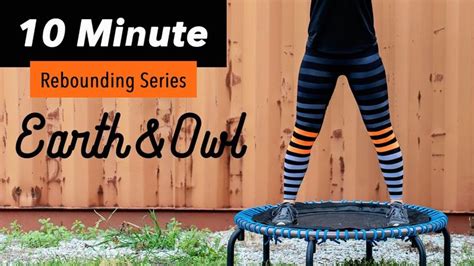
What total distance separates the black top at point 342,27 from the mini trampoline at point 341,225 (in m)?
0.93

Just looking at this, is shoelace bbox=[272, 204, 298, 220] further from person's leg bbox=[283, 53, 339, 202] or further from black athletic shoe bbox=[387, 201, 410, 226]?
black athletic shoe bbox=[387, 201, 410, 226]

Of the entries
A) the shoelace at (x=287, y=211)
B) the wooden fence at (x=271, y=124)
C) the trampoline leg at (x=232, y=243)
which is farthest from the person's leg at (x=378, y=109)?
the wooden fence at (x=271, y=124)

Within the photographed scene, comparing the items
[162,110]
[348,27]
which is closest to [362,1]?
[348,27]

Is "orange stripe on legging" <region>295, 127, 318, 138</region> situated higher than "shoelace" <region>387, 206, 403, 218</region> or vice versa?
"orange stripe on legging" <region>295, 127, 318, 138</region>

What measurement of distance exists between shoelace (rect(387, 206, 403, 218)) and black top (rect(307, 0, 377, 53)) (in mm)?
865

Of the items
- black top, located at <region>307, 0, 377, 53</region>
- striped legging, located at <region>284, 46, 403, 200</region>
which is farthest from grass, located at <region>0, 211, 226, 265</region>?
black top, located at <region>307, 0, 377, 53</region>

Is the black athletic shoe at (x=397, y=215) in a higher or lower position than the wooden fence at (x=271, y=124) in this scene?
lower

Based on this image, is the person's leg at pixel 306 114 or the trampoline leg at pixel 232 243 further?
the person's leg at pixel 306 114

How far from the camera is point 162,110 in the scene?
6266 mm

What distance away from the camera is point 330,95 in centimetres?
465

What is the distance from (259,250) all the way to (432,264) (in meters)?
1.14

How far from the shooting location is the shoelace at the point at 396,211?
4.51 metres

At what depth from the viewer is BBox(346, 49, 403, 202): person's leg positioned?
15.1 feet

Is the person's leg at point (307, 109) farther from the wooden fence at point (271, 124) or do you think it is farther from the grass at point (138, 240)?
the wooden fence at point (271, 124)
